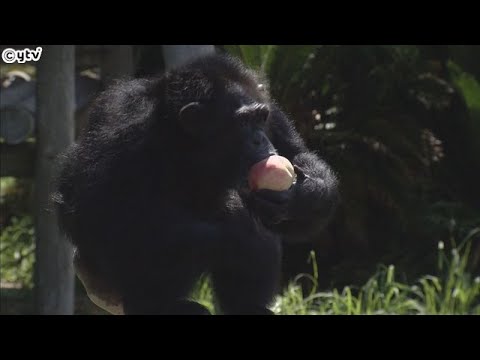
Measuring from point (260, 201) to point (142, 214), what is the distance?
559mm

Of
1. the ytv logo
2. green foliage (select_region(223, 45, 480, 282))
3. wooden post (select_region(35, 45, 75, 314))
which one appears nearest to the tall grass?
green foliage (select_region(223, 45, 480, 282))

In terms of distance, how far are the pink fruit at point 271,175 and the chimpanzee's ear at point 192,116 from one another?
327 mm

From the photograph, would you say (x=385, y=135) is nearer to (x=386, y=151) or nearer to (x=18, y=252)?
(x=386, y=151)

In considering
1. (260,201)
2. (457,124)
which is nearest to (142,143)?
(260,201)

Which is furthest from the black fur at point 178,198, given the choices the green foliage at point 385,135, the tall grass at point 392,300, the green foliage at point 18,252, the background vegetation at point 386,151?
the green foliage at point 18,252

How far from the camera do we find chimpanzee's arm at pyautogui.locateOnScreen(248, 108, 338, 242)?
4.23 metres

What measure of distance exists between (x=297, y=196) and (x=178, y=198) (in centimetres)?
58

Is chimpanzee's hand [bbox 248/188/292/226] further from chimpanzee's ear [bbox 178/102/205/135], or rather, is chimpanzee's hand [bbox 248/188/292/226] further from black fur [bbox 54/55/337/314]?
chimpanzee's ear [bbox 178/102/205/135]

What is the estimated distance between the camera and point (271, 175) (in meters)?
4.14

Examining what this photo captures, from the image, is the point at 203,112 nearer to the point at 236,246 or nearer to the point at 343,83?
Answer: the point at 236,246

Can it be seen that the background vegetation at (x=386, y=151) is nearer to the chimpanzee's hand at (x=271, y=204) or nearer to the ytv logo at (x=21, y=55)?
the ytv logo at (x=21, y=55)

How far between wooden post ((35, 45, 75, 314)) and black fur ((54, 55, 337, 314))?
2.96 metres

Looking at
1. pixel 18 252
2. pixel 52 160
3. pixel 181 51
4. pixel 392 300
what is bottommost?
pixel 392 300

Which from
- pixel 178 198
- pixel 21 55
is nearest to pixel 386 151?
pixel 21 55
